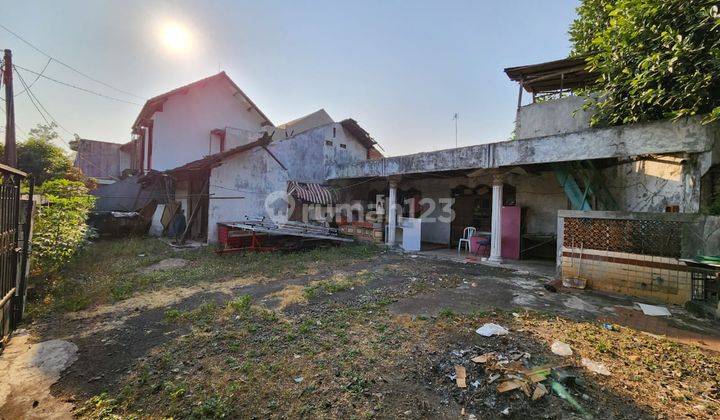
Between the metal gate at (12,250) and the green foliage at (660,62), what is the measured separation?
990 cm

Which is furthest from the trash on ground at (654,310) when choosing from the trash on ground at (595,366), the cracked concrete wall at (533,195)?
the cracked concrete wall at (533,195)

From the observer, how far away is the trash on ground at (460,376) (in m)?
2.78

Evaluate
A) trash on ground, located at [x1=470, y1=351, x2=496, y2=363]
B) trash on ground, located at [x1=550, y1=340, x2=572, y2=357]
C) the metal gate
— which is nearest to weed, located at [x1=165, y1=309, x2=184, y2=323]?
the metal gate

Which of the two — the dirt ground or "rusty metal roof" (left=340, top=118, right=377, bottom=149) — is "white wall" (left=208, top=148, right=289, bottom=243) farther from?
the dirt ground

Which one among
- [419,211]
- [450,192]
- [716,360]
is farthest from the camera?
[419,211]

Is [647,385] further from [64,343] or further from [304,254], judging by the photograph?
[304,254]

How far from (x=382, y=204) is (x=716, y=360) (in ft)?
36.6

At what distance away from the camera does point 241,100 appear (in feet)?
58.6

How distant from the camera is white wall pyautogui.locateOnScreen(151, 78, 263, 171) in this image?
15.1m

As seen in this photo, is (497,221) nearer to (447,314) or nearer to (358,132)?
(447,314)

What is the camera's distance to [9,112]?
31.8 feet

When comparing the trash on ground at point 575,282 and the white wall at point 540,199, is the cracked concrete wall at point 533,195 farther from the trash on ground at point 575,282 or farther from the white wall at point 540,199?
the trash on ground at point 575,282

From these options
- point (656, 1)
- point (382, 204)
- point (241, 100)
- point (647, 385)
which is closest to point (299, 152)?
point (382, 204)

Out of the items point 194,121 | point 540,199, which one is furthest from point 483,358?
point 194,121
